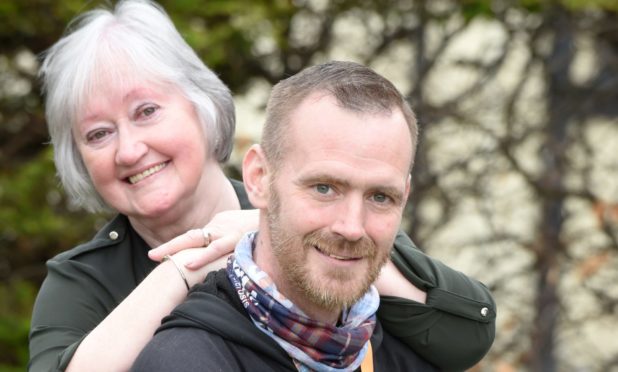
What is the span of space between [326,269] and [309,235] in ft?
0.27

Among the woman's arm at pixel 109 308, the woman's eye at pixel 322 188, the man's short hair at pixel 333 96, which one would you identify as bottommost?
the woman's arm at pixel 109 308

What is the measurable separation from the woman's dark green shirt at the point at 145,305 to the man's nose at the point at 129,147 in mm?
279

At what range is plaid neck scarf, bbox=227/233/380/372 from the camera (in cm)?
249

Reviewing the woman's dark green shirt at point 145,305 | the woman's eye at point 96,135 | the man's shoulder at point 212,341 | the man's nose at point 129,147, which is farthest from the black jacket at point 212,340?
the woman's eye at point 96,135

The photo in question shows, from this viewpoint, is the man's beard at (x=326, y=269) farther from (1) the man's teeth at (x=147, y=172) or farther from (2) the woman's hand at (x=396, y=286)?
(1) the man's teeth at (x=147, y=172)

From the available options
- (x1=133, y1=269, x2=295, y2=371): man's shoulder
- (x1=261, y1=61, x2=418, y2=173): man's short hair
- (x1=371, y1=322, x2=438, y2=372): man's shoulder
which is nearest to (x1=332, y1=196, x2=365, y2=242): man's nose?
(x1=261, y1=61, x2=418, y2=173): man's short hair

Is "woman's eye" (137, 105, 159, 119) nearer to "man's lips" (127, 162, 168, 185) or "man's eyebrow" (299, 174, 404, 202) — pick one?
"man's lips" (127, 162, 168, 185)

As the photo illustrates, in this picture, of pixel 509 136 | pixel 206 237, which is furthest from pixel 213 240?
pixel 509 136

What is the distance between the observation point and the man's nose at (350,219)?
7.83 feet

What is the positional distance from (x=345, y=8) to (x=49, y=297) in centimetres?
433

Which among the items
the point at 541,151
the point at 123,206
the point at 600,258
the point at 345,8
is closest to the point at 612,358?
the point at 600,258

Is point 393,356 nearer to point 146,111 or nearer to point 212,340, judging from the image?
point 212,340

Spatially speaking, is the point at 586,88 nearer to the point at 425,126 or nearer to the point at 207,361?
the point at 425,126

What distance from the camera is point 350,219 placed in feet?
7.86
